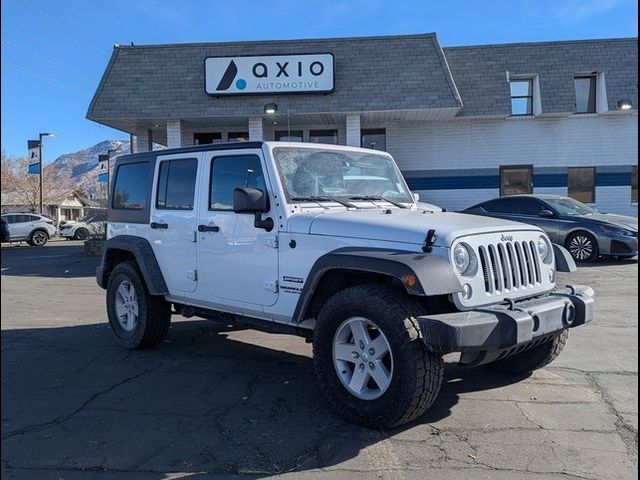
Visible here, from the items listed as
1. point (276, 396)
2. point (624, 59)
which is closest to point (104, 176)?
point (624, 59)

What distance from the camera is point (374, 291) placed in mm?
3762

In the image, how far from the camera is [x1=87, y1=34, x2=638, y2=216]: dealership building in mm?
16047

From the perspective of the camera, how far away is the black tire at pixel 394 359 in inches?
139

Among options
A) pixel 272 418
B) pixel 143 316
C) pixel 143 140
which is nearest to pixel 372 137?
pixel 143 140

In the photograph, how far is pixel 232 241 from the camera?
4863 mm

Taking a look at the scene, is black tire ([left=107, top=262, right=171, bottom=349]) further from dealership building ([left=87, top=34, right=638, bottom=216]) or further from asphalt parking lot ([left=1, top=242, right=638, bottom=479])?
dealership building ([left=87, top=34, right=638, bottom=216])

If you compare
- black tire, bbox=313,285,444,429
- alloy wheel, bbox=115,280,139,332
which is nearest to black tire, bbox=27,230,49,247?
alloy wheel, bbox=115,280,139,332

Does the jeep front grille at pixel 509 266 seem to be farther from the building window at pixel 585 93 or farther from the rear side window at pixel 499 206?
the building window at pixel 585 93

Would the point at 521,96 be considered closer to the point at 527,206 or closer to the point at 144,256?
the point at 527,206

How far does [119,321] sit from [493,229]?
424 cm

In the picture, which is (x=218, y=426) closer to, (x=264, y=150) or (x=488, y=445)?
(x=488, y=445)

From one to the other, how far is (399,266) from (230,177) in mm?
2136

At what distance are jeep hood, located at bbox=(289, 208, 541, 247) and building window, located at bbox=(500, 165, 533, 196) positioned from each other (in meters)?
14.5

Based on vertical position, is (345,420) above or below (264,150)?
below
